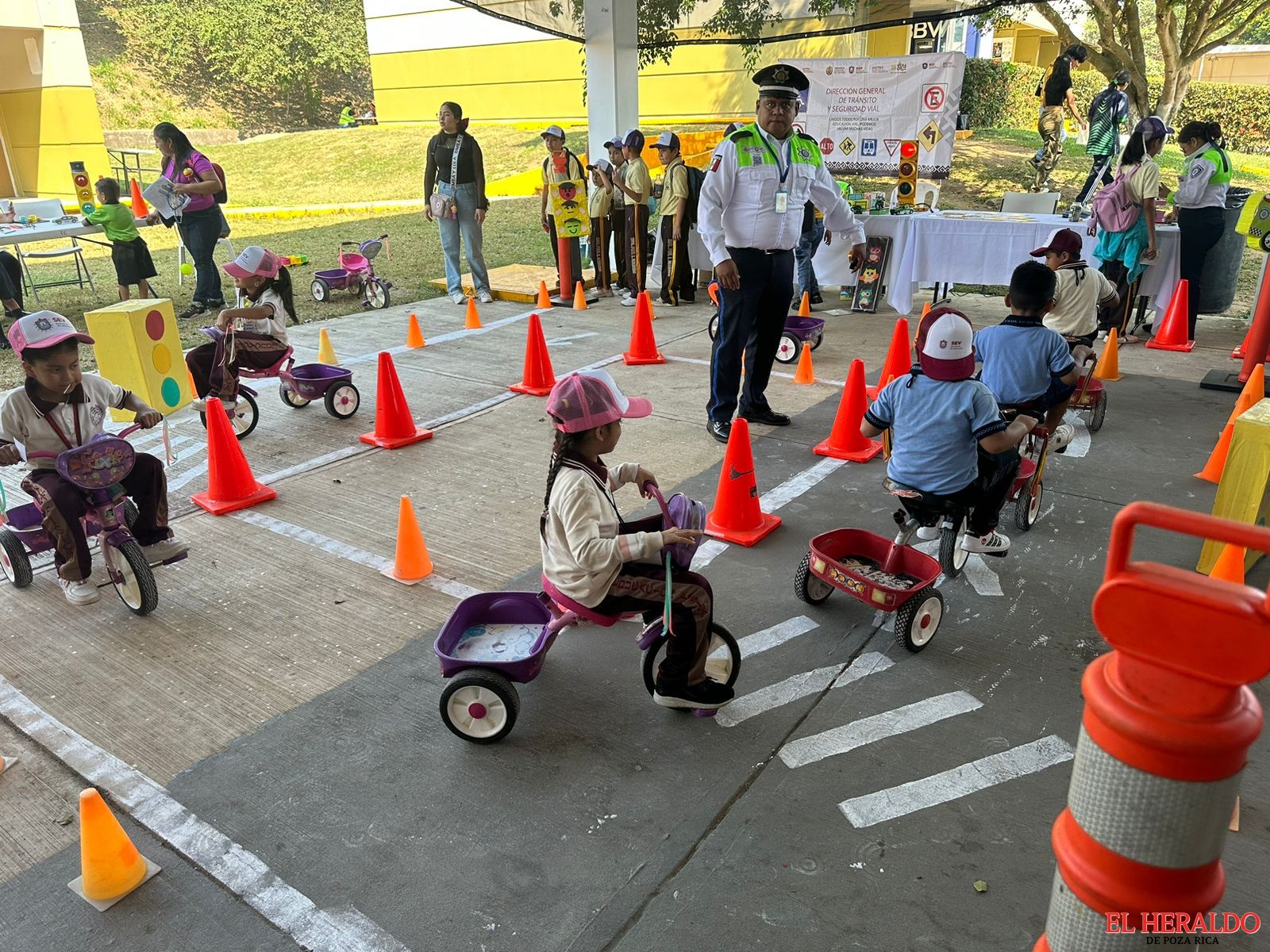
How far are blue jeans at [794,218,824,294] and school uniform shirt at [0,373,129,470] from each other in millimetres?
7539

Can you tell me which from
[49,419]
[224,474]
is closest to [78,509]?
[49,419]

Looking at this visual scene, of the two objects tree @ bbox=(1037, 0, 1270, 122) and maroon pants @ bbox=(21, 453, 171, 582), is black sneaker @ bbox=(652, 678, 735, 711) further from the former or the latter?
tree @ bbox=(1037, 0, 1270, 122)

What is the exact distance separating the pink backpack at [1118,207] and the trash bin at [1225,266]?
1.68 m

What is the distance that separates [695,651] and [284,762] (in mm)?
1547

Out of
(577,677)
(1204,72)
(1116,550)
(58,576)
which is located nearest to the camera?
(1116,550)

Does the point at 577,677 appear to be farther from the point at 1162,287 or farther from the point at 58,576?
the point at 1162,287

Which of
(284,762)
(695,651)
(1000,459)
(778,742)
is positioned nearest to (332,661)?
(284,762)

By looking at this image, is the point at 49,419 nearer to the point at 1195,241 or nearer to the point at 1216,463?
the point at 1216,463

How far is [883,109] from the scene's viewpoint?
12711mm

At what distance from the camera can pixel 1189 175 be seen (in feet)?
28.9

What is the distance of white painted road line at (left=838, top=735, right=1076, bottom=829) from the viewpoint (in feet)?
9.43

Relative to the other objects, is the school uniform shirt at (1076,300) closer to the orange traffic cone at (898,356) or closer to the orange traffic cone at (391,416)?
the orange traffic cone at (898,356)

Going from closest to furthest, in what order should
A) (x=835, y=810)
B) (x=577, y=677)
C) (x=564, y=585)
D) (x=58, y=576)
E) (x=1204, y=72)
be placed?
1. (x=835, y=810)
2. (x=564, y=585)
3. (x=577, y=677)
4. (x=58, y=576)
5. (x=1204, y=72)

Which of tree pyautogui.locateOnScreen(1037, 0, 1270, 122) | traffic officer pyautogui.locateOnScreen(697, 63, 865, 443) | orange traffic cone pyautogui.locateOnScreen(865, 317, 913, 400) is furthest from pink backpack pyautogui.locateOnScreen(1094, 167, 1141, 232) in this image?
tree pyautogui.locateOnScreen(1037, 0, 1270, 122)
